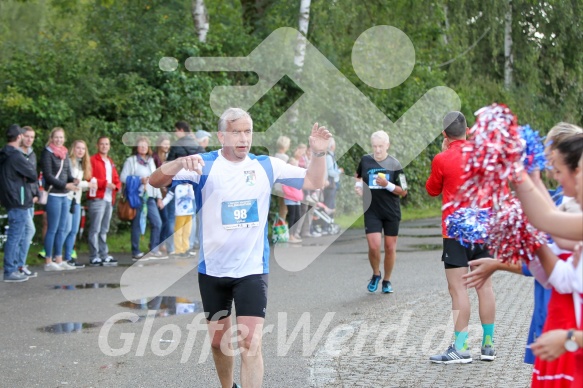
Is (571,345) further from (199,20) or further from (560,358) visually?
(199,20)

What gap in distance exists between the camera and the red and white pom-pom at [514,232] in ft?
13.4

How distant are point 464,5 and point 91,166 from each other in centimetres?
2183

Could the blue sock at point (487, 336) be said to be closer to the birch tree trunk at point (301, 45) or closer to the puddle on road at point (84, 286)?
the puddle on road at point (84, 286)

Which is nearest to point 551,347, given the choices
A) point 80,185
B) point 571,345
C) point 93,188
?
point 571,345

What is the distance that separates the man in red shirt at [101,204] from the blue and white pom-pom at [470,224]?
10.1 metres

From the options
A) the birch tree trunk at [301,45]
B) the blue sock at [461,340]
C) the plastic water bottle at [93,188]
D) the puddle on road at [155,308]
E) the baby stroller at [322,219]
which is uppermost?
the birch tree trunk at [301,45]

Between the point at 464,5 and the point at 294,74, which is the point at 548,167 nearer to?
the point at 294,74

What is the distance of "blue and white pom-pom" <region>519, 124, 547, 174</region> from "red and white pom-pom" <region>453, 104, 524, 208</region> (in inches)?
3.6

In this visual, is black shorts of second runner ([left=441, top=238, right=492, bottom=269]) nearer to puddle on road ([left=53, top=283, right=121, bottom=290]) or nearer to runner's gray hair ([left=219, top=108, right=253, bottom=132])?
runner's gray hair ([left=219, top=108, right=253, bottom=132])

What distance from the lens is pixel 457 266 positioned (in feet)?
26.2

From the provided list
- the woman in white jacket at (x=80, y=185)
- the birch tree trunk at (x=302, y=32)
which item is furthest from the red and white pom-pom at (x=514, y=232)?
the birch tree trunk at (x=302, y=32)

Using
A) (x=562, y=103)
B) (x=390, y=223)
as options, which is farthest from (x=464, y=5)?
(x=390, y=223)

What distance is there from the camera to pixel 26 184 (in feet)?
41.9

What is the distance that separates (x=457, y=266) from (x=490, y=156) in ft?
14.1
